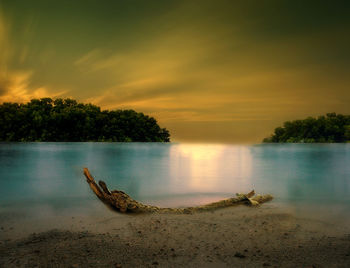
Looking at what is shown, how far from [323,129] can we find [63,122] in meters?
131

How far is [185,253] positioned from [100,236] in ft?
8.50

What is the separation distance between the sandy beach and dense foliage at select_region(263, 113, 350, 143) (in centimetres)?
16416

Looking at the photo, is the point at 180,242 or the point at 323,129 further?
the point at 323,129

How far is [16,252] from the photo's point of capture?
6.49 m

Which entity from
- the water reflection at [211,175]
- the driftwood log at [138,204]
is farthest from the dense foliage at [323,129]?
the driftwood log at [138,204]

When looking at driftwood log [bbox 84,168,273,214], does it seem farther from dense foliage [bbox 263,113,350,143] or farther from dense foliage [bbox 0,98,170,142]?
dense foliage [bbox 263,113,350,143]

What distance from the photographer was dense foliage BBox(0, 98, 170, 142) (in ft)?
396

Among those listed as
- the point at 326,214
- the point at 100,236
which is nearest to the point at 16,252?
the point at 100,236

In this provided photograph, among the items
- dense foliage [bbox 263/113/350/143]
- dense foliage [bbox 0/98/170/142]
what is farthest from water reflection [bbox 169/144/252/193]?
dense foliage [bbox 263/113/350/143]

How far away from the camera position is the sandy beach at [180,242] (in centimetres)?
599

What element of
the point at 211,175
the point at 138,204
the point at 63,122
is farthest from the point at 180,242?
the point at 63,122

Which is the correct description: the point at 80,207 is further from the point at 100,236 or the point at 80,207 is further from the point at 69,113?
the point at 69,113

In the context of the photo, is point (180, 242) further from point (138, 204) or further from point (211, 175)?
point (211, 175)

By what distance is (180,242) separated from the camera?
23.5 feet
